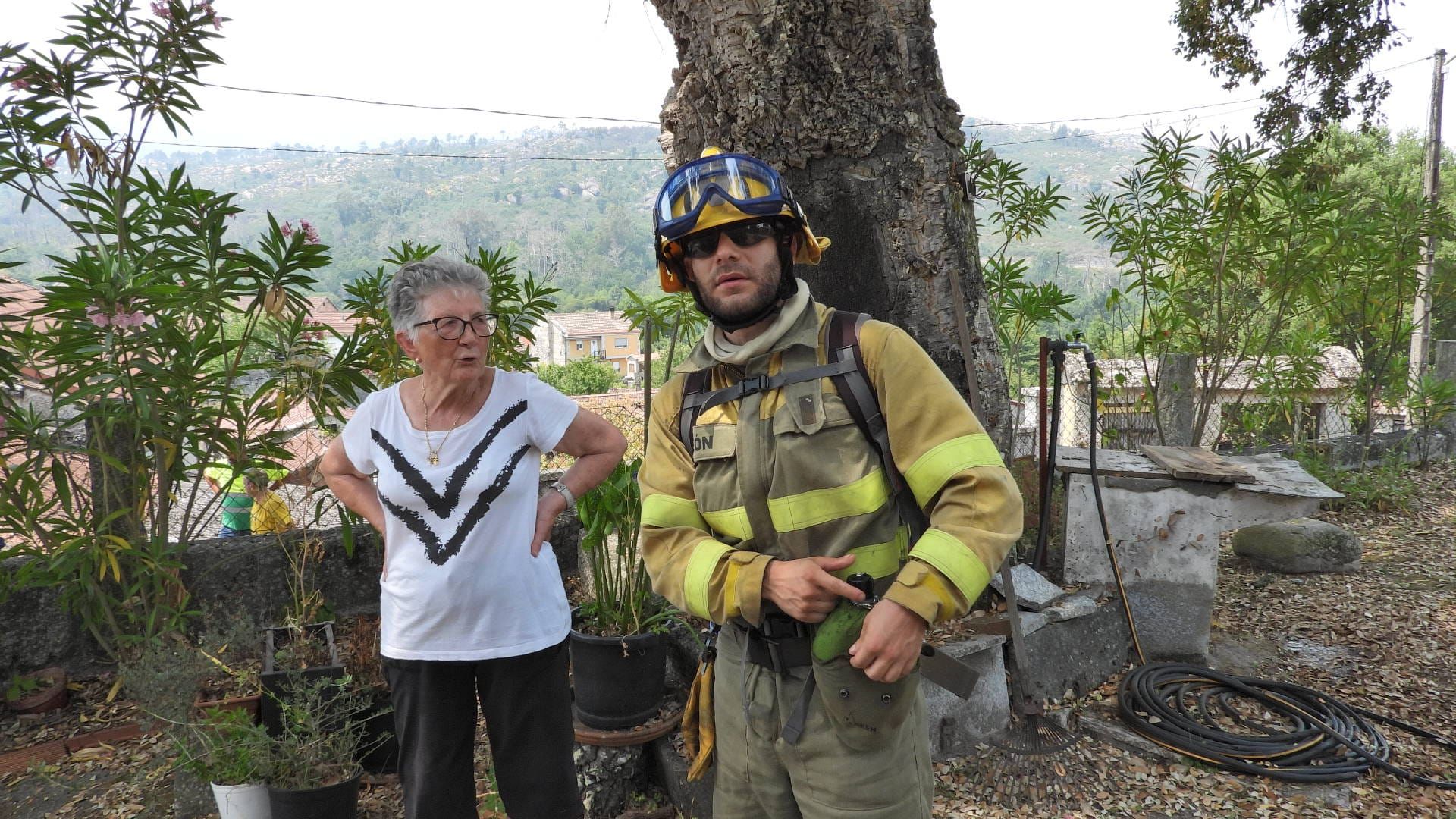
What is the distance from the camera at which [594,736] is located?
10.4 feet

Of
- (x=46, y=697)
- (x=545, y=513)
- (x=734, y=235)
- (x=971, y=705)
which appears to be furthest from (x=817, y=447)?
(x=46, y=697)

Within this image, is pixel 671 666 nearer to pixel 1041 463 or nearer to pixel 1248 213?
pixel 1041 463

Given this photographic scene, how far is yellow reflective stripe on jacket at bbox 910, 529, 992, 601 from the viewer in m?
1.57

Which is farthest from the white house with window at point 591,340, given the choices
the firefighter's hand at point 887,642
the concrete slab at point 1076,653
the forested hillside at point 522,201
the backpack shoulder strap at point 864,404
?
the firefighter's hand at point 887,642

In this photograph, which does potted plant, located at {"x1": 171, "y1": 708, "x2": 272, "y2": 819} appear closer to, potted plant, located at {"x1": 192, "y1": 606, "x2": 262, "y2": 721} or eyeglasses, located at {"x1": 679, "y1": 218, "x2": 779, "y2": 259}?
potted plant, located at {"x1": 192, "y1": 606, "x2": 262, "y2": 721}

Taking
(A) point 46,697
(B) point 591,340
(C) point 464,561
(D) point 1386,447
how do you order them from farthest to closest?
(B) point 591,340 → (D) point 1386,447 → (A) point 46,697 → (C) point 464,561

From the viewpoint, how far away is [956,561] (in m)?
1.57

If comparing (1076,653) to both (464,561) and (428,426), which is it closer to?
(464,561)

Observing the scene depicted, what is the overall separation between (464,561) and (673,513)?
800 mm

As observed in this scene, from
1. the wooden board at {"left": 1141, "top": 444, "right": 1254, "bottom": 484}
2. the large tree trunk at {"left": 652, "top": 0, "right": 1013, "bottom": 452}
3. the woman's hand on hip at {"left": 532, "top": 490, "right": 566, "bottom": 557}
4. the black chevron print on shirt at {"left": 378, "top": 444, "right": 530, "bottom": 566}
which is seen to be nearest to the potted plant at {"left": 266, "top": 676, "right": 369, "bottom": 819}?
the black chevron print on shirt at {"left": 378, "top": 444, "right": 530, "bottom": 566}

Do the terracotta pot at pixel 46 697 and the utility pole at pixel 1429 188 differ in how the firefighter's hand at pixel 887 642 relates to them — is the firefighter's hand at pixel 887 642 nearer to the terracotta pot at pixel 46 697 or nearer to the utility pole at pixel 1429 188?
the terracotta pot at pixel 46 697

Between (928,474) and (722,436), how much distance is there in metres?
0.43

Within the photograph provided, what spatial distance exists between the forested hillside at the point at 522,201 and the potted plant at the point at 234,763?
5893 cm

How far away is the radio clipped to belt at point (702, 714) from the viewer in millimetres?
1986
